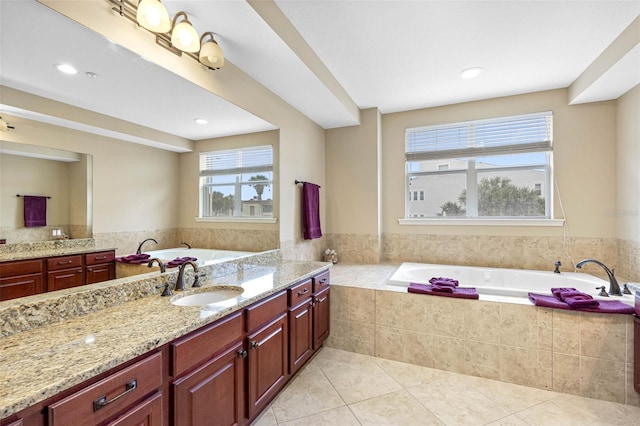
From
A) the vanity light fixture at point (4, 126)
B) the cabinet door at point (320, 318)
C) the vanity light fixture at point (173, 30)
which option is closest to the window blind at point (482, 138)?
the cabinet door at point (320, 318)

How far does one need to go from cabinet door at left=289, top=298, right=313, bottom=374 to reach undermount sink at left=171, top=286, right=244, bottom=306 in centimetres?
46

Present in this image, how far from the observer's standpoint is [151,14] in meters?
1.39

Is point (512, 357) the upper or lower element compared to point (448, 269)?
lower

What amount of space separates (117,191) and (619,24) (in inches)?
135

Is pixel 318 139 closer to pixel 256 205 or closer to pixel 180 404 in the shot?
pixel 256 205

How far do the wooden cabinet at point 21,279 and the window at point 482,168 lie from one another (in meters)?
3.49

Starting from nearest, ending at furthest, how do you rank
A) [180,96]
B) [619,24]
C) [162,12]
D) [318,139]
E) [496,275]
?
1. [162,12]
2. [180,96]
3. [619,24]
4. [496,275]
5. [318,139]

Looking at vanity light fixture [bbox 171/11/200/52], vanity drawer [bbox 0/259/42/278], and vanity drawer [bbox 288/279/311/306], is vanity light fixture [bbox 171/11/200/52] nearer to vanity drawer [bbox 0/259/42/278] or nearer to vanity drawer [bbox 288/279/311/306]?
vanity drawer [bbox 0/259/42/278]

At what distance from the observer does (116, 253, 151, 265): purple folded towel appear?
153cm

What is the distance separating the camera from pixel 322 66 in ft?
8.39

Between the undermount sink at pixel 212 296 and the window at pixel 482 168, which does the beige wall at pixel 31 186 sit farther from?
the window at pixel 482 168

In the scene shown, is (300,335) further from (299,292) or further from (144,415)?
(144,415)

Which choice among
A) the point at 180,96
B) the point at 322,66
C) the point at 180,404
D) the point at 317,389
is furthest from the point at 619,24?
the point at 180,404

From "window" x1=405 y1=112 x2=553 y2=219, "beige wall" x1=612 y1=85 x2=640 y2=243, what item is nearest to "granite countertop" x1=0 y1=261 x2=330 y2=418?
"window" x1=405 y1=112 x2=553 y2=219
